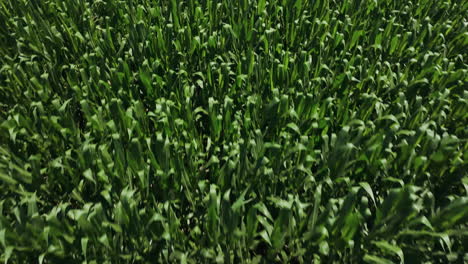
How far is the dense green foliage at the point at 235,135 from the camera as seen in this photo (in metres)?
1.50

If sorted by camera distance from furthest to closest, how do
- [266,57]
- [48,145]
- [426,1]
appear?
[426,1]
[266,57]
[48,145]

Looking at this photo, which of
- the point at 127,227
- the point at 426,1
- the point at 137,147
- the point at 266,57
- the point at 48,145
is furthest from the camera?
the point at 426,1

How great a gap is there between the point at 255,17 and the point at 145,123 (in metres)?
1.28

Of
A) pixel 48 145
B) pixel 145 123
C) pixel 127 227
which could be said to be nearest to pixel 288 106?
pixel 145 123

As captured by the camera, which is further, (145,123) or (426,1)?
(426,1)

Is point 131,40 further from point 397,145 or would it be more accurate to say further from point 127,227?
point 397,145

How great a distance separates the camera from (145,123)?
1.96 meters

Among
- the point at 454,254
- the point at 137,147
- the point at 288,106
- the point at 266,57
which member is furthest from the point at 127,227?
the point at 454,254

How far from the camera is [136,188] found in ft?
5.65

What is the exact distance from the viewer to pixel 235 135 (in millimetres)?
1925

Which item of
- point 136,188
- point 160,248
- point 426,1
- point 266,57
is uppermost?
point 426,1

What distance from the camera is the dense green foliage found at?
1.50 metres

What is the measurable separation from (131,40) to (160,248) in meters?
1.45

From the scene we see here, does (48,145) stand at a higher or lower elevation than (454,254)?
higher
